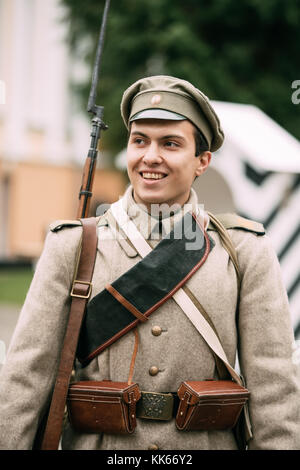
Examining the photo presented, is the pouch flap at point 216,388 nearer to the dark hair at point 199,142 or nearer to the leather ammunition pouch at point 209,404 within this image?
the leather ammunition pouch at point 209,404

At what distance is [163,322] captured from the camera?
2.29m

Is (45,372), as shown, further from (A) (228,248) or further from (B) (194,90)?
(B) (194,90)

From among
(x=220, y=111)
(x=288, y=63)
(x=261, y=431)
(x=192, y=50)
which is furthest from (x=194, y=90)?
(x=288, y=63)

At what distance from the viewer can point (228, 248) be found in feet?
7.93

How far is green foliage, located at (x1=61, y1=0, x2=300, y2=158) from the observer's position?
13.7 meters

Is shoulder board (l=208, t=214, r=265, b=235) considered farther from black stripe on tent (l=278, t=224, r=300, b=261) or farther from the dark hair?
black stripe on tent (l=278, t=224, r=300, b=261)

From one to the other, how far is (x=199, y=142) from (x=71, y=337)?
0.87 meters

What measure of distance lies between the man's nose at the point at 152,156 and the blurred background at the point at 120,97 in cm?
314

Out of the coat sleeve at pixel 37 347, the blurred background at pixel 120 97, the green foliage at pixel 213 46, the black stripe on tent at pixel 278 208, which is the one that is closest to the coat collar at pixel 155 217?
the coat sleeve at pixel 37 347

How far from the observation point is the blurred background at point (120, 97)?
226 inches

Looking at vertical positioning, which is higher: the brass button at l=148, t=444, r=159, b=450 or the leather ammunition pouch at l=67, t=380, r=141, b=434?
the leather ammunition pouch at l=67, t=380, r=141, b=434

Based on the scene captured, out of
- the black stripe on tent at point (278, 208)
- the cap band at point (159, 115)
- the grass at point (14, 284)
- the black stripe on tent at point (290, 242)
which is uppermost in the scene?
the cap band at point (159, 115)

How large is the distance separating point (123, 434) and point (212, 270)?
655 millimetres

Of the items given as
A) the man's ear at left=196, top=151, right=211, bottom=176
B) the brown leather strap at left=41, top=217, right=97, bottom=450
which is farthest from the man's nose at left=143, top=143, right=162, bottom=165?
the brown leather strap at left=41, top=217, right=97, bottom=450
